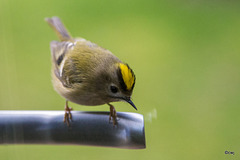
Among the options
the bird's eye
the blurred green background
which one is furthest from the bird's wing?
the bird's eye

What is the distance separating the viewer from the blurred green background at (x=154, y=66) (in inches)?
64.1

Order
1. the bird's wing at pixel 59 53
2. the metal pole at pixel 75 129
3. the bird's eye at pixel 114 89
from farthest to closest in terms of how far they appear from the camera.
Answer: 1. the bird's wing at pixel 59 53
2. the bird's eye at pixel 114 89
3. the metal pole at pixel 75 129

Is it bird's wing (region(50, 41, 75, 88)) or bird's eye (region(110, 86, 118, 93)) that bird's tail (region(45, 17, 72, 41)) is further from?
bird's eye (region(110, 86, 118, 93))

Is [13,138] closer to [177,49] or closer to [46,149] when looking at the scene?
[46,149]

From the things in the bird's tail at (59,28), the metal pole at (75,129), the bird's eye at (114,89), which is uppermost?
the bird's tail at (59,28)

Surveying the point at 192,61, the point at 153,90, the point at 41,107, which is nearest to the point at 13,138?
the point at 41,107

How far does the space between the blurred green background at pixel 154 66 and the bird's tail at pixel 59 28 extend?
0.07 meters

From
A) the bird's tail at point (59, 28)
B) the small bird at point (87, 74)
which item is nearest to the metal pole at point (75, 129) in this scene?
the small bird at point (87, 74)

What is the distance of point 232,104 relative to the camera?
1.94 metres

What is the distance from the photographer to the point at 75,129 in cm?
140

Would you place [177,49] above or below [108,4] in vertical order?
below

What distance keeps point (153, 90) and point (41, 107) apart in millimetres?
596

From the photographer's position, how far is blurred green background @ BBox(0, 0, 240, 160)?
5.34 feet

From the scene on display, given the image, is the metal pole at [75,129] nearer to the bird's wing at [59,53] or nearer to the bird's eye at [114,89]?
the bird's eye at [114,89]
